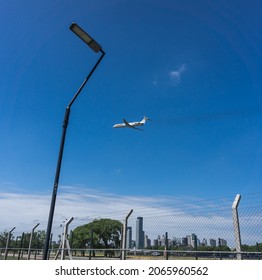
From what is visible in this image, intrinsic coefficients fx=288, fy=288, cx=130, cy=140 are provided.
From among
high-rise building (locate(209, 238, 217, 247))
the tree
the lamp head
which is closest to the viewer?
the lamp head

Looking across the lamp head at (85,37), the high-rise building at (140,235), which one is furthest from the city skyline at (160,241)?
the lamp head at (85,37)

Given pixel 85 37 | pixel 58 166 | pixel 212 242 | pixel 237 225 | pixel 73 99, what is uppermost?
pixel 85 37

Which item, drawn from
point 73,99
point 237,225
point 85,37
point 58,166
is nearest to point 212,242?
point 237,225

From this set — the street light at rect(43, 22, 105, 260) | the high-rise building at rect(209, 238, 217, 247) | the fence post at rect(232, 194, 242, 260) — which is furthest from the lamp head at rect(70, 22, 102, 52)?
the high-rise building at rect(209, 238, 217, 247)

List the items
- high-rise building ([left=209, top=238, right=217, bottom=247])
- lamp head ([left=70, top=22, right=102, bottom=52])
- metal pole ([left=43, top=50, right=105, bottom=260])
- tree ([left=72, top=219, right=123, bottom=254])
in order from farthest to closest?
1. tree ([left=72, top=219, right=123, bottom=254])
2. high-rise building ([left=209, top=238, right=217, bottom=247])
3. lamp head ([left=70, top=22, right=102, bottom=52])
4. metal pole ([left=43, top=50, right=105, bottom=260])

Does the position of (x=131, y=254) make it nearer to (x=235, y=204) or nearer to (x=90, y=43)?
(x=235, y=204)

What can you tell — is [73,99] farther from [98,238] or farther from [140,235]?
[98,238]

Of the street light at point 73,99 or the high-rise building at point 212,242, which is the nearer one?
the street light at point 73,99

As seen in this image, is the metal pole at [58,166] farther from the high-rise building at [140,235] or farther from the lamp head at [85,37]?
the high-rise building at [140,235]

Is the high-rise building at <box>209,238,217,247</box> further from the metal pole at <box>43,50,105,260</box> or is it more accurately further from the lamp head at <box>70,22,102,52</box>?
the lamp head at <box>70,22,102,52</box>

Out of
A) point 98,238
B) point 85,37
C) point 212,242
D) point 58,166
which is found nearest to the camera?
point 58,166
